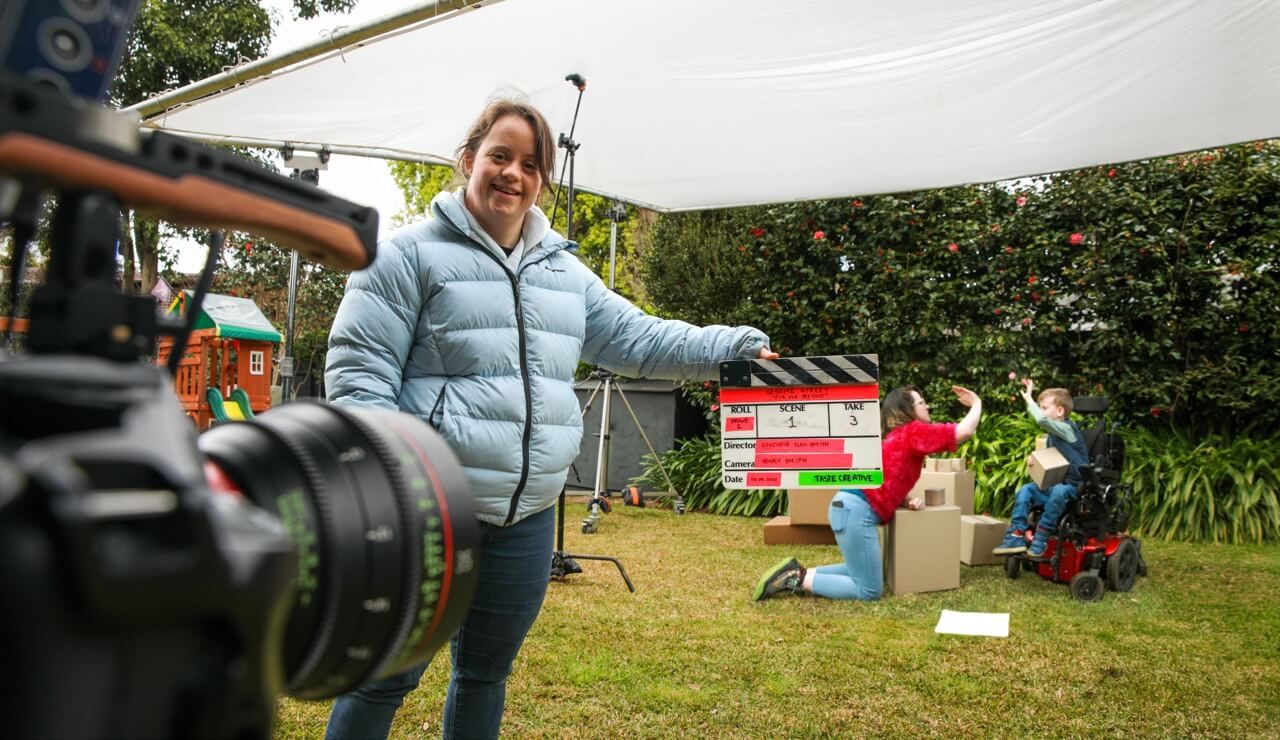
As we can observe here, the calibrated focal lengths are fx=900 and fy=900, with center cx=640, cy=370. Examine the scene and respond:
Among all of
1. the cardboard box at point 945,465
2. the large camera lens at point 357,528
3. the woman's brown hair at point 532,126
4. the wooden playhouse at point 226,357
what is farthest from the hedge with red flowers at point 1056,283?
the large camera lens at point 357,528

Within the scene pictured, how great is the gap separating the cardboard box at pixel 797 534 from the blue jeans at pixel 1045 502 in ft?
3.82

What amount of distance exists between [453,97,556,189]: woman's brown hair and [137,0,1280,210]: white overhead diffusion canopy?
35.6 inches

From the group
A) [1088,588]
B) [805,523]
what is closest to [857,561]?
[1088,588]

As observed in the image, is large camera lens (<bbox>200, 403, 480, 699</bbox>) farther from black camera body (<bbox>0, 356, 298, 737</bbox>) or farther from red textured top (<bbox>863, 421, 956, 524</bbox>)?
red textured top (<bbox>863, 421, 956, 524</bbox>)

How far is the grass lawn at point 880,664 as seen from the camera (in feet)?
9.13

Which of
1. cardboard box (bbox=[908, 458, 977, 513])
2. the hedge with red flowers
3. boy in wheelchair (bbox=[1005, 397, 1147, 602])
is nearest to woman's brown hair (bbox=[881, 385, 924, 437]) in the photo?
boy in wheelchair (bbox=[1005, 397, 1147, 602])

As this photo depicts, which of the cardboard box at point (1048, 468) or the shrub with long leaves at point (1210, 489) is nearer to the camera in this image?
the cardboard box at point (1048, 468)

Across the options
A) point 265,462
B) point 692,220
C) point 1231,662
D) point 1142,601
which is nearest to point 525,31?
point 265,462

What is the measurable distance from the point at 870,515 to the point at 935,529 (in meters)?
0.43

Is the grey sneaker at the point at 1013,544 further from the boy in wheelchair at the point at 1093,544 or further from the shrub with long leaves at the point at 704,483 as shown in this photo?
the shrub with long leaves at the point at 704,483

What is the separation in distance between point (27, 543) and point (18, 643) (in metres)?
0.04

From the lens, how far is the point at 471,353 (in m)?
1.87

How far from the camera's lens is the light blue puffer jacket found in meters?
1.80

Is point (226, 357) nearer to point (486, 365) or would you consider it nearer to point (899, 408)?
point (899, 408)
